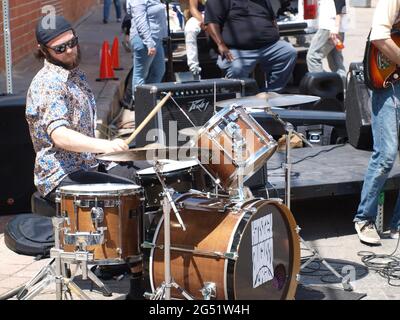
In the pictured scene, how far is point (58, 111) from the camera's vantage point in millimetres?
4770

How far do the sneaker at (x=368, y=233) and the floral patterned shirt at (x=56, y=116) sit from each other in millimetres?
2000

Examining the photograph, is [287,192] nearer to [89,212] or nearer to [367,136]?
[89,212]

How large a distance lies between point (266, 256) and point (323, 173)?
6.54 feet

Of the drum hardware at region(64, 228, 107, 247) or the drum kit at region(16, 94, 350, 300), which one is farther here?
the drum hardware at region(64, 228, 107, 247)

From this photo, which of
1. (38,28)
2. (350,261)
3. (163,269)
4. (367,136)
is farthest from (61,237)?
(367,136)

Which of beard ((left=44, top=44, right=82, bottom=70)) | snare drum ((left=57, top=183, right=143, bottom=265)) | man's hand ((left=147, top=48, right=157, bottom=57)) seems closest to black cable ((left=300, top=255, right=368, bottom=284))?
snare drum ((left=57, top=183, right=143, bottom=265))

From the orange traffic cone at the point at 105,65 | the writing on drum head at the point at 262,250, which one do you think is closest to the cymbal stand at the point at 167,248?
the writing on drum head at the point at 262,250

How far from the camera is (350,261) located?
225 inches

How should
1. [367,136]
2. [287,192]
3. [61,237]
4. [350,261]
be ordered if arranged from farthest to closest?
[367,136] < [350,261] < [287,192] < [61,237]

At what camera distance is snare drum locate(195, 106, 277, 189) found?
4527mm

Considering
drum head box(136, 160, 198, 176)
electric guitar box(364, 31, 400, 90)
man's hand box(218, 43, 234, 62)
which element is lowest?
drum head box(136, 160, 198, 176)

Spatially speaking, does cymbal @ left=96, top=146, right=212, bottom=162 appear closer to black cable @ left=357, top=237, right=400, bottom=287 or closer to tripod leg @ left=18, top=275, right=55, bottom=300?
tripod leg @ left=18, top=275, right=55, bottom=300

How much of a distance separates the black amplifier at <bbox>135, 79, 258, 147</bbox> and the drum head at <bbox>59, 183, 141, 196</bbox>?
6.06 feet
